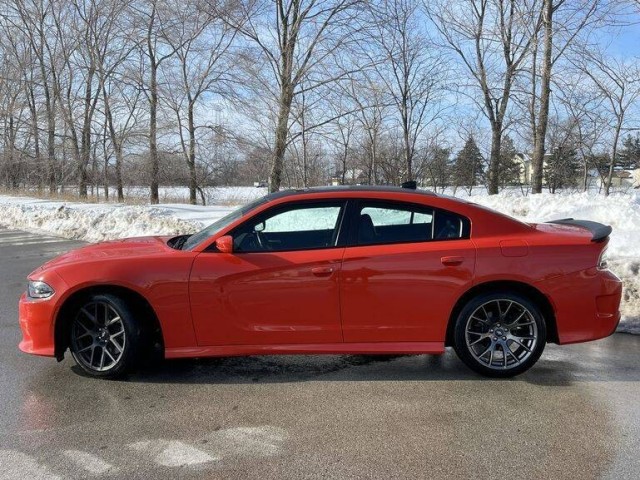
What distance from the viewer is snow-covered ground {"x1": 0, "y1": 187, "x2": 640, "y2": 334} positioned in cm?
620

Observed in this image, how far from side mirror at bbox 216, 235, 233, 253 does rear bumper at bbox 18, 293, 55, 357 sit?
53.5 inches

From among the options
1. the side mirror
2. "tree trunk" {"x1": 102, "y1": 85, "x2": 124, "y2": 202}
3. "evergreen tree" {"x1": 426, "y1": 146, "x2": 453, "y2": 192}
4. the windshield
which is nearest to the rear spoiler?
the windshield

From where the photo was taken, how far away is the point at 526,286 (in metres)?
4.11

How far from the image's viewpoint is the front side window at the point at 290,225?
418 centimetres

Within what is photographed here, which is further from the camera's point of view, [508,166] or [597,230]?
[508,166]

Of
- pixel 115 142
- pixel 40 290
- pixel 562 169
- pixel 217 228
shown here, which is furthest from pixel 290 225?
pixel 562 169

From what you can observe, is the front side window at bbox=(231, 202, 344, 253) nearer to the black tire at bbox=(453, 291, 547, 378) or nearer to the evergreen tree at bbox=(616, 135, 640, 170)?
the black tire at bbox=(453, 291, 547, 378)

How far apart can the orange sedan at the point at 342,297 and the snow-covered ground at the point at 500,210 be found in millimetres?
2087

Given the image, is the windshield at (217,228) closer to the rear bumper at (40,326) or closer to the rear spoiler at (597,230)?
the rear bumper at (40,326)

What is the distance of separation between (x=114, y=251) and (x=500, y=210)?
8520mm

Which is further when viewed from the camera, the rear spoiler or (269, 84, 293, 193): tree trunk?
(269, 84, 293, 193): tree trunk

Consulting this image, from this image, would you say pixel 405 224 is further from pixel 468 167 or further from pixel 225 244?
pixel 468 167

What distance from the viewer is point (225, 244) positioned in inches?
158

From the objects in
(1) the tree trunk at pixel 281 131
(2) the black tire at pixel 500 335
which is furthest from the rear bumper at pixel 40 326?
(1) the tree trunk at pixel 281 131
